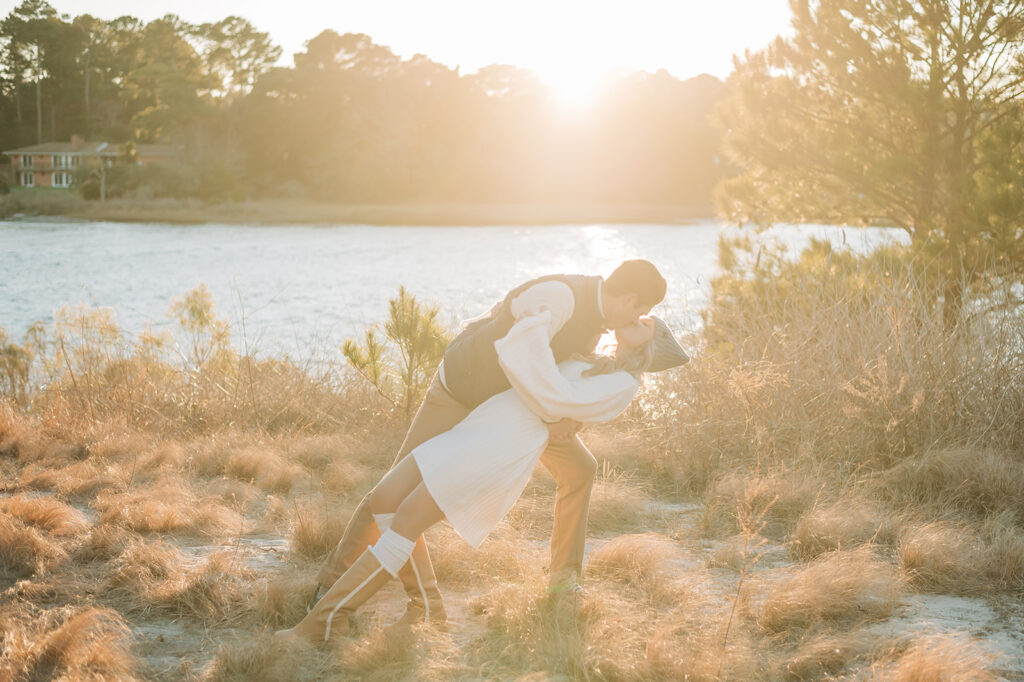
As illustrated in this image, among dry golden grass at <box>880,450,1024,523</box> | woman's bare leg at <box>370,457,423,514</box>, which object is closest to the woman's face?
woman's bare leg at <box>370,457,423,514</box>

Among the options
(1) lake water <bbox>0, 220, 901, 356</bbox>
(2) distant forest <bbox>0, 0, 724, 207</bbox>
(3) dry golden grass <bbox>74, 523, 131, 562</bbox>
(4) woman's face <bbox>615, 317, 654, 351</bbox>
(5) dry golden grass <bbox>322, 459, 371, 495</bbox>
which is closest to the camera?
(4) woman's face <bbox>615, 317, 654, 351</bbox>

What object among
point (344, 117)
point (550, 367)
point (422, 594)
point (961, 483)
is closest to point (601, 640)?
point (422, 594)

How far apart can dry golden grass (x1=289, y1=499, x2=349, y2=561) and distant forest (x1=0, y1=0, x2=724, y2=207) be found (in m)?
68.0

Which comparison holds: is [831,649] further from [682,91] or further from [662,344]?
[682,91]

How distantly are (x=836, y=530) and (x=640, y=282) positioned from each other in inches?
81.0

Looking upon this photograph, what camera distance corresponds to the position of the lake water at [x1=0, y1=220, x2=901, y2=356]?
1071 inches

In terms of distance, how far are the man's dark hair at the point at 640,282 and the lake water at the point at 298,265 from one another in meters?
15.4

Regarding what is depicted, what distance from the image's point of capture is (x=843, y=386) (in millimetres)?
5562

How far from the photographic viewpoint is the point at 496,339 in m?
3.32

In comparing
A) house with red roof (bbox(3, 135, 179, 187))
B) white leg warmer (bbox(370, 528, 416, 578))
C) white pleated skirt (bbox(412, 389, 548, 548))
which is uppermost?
house with red roof (bbox(3, 135, 179, 187))

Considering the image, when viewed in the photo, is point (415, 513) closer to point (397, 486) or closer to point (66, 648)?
point (397, 486)

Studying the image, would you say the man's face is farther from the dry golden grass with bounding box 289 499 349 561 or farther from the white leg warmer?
the dry golden grass with bounding box 289 499 349 561

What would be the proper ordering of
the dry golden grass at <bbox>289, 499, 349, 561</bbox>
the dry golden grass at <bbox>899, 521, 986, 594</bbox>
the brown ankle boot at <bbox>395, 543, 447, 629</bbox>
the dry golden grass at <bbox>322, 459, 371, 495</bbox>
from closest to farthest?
the brown ankle boot at <bbox>395, 543, 447, 629</bbox>
the dry golden grass at <bbox>899, 521, 986, 594</bbox>
the dry golden grass at <bbox>289, 499, 349, 561</bbox>
the dry golden grass at <bbox>322, 459, 371, 495</bbox>

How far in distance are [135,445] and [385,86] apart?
7725 centimetres
